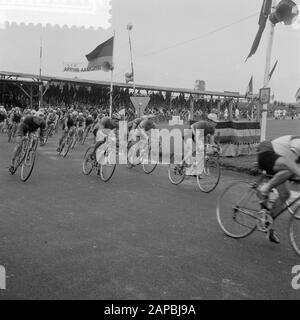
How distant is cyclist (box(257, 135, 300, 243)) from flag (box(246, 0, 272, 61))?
24.8ft

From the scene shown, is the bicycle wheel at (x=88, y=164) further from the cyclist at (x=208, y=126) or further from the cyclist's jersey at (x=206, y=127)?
the cyclist's jersey at (x=206, y=127)

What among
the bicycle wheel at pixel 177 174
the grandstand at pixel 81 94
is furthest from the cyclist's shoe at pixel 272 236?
the grandstand at pixel 81 94

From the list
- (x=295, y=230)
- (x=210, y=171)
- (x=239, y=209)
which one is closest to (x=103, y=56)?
(x=210, y=171)

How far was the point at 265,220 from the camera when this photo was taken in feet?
18.9

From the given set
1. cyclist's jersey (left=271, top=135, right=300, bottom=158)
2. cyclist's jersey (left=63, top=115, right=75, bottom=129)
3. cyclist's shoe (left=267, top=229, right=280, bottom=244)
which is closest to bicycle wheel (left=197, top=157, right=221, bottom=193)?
cyclist's shoe (left=267, top=229, right=280, bottom=244)

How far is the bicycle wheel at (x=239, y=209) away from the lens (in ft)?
19.7

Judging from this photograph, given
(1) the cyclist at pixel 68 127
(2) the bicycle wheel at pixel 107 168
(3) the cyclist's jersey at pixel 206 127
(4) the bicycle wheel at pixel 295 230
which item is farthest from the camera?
(1) the cyclist at pixel 68 127

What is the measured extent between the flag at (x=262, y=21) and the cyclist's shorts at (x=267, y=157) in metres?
7.53

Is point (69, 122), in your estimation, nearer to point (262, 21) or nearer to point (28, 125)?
point (28, 125)

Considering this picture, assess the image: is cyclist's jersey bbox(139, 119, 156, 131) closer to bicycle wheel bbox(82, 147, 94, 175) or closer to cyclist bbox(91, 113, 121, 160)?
cyclist bbox(91, 113, 121, 160)
